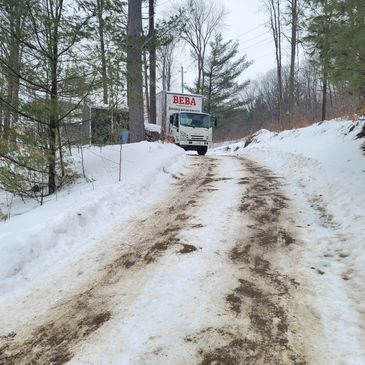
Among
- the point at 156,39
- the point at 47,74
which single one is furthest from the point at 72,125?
the point at 156,39

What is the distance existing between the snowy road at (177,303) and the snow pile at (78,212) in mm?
356

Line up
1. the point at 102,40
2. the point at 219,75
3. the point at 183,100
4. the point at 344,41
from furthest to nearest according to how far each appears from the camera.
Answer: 1. the point at 219,75
2. the point at 183,100
3. the point at 102,40
4. the point at 344,41

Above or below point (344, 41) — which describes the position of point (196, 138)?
below

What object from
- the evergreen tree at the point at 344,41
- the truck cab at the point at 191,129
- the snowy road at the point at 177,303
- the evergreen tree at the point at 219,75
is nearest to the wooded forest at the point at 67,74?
the evergreen tree at the point at 344,41

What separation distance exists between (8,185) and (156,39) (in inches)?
255

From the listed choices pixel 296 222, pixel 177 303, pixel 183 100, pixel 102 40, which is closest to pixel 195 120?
pixel 183 100

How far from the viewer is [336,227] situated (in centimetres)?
537

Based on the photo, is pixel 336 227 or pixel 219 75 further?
pixel 219 75

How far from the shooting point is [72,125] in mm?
8484

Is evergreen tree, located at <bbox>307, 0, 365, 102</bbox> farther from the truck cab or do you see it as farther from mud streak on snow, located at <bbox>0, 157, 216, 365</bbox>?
the truck cab

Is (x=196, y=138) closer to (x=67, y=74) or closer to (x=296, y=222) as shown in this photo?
(x=67, y=74)

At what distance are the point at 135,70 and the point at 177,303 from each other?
24.3 ft

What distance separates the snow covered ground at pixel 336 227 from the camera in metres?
3.19

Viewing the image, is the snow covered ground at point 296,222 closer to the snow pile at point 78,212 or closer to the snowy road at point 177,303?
the snow pile at point 78,212
